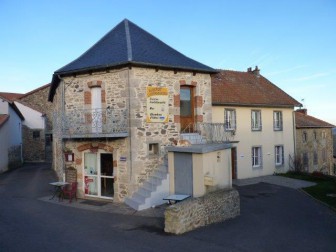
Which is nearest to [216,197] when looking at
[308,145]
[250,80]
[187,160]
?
[187,160]

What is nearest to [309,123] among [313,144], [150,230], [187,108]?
[313,144]

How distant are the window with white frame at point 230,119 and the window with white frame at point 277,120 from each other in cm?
389

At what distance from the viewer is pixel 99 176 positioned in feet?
43.7

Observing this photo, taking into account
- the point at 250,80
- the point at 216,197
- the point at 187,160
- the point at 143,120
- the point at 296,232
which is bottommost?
the point at 296,232

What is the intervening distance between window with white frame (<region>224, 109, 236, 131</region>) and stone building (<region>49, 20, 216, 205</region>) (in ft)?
16.0

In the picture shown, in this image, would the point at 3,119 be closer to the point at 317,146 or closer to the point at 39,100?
the point at 39,100

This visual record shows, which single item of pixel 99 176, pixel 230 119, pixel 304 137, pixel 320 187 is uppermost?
pixel 230 119

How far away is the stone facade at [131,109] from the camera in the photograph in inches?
490

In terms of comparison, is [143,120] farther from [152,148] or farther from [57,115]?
[57,115]

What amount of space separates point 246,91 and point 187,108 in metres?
7.93

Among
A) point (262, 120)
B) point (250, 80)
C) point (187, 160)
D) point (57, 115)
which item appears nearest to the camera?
point (187, 160)

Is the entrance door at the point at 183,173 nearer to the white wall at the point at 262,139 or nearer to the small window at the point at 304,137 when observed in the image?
the white wall at the point at 262,139

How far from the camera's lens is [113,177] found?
507 inches

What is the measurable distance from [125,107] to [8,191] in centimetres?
Result: 735
